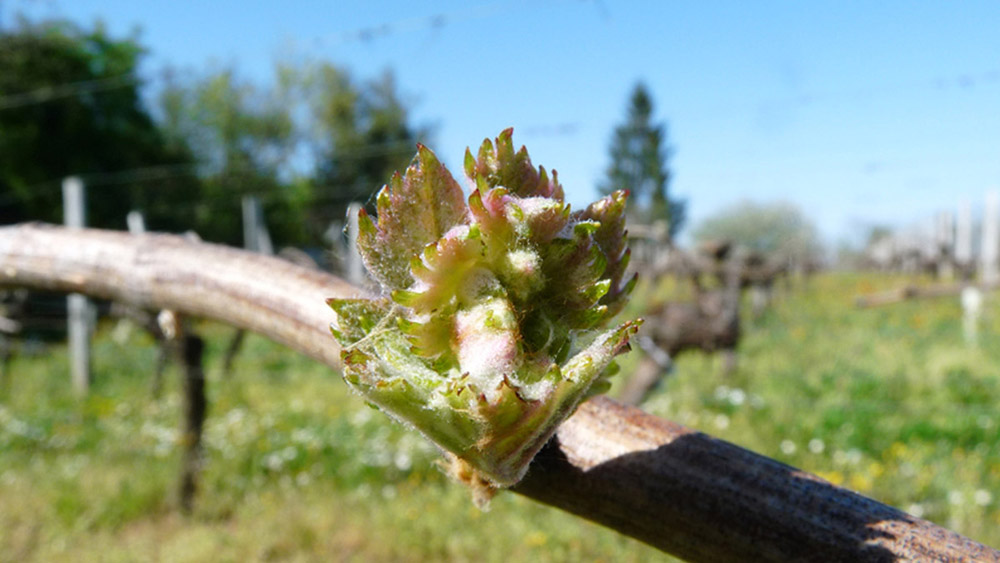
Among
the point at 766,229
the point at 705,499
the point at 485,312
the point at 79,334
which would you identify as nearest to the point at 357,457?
the point at 79,334

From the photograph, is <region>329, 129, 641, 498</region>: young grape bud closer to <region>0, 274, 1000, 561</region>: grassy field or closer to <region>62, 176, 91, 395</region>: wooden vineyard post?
<region>0, 274, 1000, 561</region>: grassy field

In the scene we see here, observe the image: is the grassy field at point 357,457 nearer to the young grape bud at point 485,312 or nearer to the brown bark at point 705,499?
the brown bark at point 705,499

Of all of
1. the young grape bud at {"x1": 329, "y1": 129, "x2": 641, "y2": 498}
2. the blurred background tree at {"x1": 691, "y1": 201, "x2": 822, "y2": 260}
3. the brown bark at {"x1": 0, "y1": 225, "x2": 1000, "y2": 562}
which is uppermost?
the young grape bud at {"x1": 329, "y1": 129, "x2": 641, "y2": 498}

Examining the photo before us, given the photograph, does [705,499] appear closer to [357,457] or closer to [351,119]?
[357,457]


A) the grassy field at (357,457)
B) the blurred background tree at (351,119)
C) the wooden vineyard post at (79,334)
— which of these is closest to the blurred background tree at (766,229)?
the grassy field at (357,457)

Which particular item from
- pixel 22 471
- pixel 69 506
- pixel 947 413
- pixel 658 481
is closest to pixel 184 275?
pixel 658 481

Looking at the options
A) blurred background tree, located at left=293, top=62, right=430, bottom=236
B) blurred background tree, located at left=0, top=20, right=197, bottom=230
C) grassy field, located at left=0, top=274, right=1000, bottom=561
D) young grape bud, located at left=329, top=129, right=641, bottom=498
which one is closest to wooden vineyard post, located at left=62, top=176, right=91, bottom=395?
grassy field, located at left=0, top=274, right=1000, bottom=561
